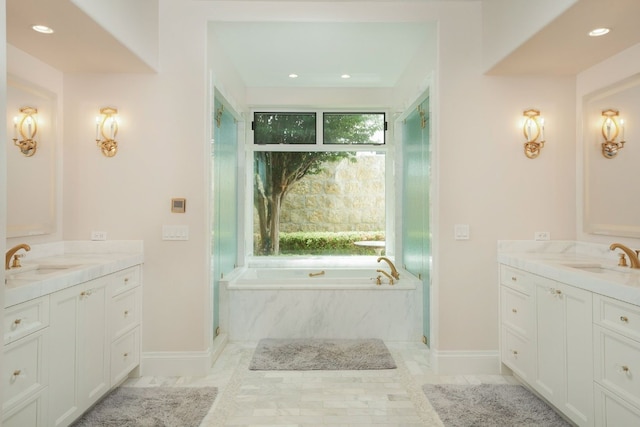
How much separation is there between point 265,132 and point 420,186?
2122 millimetres

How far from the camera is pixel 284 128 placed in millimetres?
5164

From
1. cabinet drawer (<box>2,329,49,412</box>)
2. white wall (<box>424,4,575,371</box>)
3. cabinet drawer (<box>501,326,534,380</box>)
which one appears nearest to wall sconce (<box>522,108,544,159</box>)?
white wall (<box>424,4,575,371</box>)

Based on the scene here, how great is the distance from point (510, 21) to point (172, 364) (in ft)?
10.9

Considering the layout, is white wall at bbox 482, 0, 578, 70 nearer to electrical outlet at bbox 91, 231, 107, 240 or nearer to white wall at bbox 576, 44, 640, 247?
white wall at bbox 576, 44, 640, 247

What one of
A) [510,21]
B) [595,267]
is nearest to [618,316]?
[595,267]

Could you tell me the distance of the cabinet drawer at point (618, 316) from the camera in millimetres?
1880

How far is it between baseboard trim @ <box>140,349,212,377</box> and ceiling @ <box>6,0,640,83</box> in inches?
82.1

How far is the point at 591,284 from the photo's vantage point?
2.17 metres

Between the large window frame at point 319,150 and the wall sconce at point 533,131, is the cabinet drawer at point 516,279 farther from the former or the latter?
the large window frame at point 319,150

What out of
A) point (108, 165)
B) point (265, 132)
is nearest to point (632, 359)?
point (108, 165)

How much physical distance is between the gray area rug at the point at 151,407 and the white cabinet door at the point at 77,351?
0.12 metres

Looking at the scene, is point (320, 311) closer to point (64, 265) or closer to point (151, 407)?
point (151, 407)

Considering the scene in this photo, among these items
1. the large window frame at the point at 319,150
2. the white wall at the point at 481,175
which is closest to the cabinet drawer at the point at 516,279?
the white wall at the point at 481,175

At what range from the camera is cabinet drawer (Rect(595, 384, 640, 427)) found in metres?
1.87
